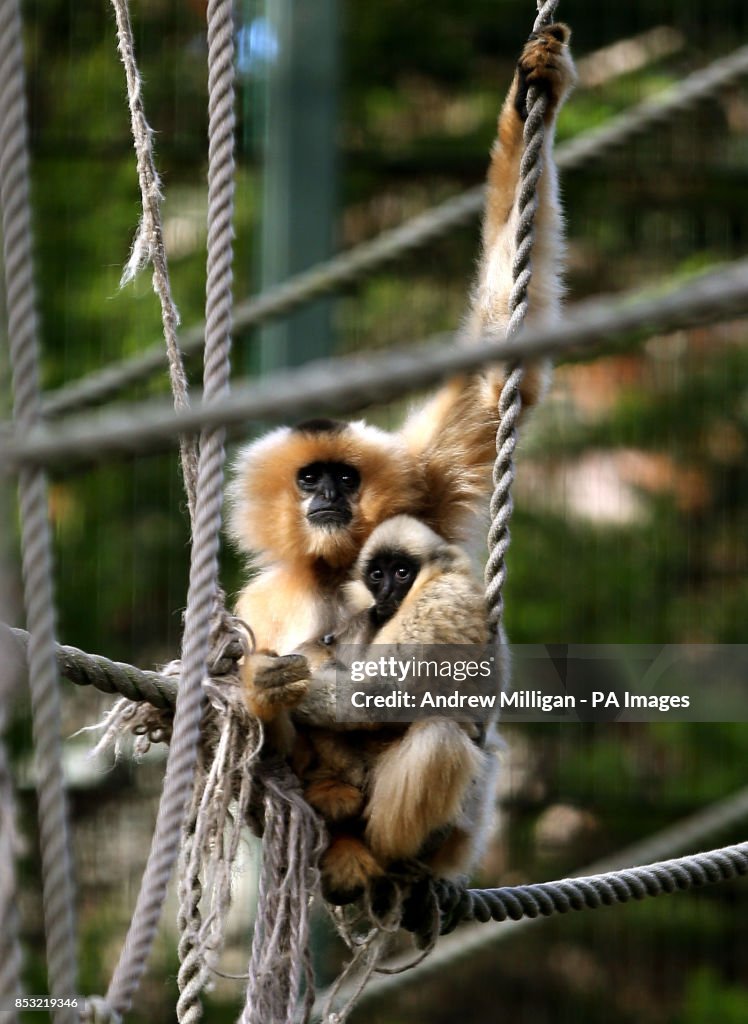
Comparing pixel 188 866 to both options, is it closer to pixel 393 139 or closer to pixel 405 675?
pixel 405 675

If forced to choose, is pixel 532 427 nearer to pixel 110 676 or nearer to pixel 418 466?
pixel 418 466

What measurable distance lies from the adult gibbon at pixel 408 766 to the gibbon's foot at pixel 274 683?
19 cm

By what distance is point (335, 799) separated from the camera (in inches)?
104

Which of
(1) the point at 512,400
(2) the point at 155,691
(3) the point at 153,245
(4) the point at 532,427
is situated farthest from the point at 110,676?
(4) the point at 532,427

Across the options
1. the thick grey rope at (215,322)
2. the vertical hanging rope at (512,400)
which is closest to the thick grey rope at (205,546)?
the thick grey rope at (215,322)

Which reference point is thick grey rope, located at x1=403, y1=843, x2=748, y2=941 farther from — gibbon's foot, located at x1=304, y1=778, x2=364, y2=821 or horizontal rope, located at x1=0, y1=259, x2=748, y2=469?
horizontal rope, located at x1=0, y1=259, x2=748, y2=469

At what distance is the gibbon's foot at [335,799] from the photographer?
2652 mm

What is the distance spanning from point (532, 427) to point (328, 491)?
102 inches

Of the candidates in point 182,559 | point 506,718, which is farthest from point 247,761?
point 182,559

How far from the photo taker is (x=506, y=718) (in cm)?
296

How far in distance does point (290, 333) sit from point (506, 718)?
8.42 ft

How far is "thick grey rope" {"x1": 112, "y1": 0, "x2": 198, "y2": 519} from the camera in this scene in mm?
2322

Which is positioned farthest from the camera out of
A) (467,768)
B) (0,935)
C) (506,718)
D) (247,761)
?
(506,718)

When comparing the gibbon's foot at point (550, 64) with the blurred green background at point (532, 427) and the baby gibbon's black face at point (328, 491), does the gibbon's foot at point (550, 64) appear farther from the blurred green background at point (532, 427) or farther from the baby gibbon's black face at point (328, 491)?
the blurred green background at point (532, 427)
